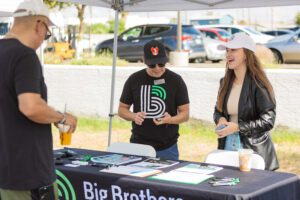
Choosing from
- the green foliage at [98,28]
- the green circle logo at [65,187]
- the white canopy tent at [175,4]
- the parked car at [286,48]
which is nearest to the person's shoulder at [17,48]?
the green circle logo at [65,187]

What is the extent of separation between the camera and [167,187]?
3527 mm

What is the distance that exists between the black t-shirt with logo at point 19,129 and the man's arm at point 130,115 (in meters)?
1.77

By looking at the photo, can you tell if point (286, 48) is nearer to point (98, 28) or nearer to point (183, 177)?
point (183, 177)

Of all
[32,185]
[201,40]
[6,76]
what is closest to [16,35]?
[6,76]

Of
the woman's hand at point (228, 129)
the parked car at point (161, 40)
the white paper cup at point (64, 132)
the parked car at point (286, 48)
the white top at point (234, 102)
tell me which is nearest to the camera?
the white paper cup at point (64, 132)

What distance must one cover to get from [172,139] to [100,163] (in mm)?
1035

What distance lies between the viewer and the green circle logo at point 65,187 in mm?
4043

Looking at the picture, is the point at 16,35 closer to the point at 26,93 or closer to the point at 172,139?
the point at 26,93

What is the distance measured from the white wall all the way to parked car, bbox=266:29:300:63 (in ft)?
24.9

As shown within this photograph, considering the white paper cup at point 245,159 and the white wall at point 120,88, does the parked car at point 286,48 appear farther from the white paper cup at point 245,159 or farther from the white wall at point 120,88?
the white paper cup at point 245,159

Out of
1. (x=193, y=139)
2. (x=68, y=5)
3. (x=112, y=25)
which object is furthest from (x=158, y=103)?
(x=112, y=25)

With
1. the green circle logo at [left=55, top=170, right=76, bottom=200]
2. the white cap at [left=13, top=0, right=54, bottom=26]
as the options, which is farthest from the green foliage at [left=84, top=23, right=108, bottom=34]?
the white cap at [left=13, top=0, right=54, bottom=26]

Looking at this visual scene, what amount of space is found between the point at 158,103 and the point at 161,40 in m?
13.3

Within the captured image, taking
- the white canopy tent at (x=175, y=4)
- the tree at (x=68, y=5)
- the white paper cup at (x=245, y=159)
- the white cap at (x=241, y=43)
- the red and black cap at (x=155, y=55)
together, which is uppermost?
the tree at (x=68, y=5)
